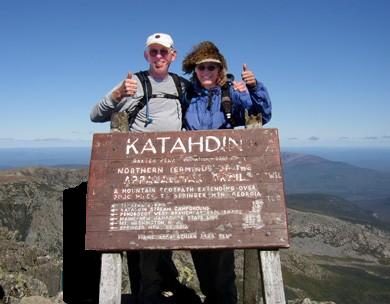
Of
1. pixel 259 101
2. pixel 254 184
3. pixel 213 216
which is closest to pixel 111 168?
pixel 213 216

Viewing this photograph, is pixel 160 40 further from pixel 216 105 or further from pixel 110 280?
pixel 110 280

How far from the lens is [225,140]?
7.68 meters

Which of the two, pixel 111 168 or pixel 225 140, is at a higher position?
pixel 225 140

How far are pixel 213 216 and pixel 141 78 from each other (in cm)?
331

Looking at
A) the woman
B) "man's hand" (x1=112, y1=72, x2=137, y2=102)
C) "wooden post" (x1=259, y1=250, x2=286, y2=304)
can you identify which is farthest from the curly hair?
"wooden post" (x1=259, y1=250, x2=286, y2=304)

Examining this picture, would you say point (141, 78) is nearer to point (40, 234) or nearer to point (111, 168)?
point (111, 168)

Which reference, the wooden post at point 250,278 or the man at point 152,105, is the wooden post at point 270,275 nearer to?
the man at point 152,105

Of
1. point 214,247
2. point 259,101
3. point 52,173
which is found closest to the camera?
point 214,247

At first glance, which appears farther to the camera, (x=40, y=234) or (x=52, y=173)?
(x=52, y=173)

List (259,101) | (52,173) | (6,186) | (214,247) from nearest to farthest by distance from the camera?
(214,247), (259,101), (6,186), (52,173)

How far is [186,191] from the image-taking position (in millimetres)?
7285

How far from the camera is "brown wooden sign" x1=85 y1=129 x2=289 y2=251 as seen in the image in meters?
6.96

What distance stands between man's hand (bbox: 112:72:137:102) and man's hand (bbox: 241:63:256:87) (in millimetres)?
2049

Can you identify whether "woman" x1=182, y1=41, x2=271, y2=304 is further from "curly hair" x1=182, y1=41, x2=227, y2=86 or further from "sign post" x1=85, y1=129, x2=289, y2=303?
"sign post" x1=85, y1=129, x2=289, y2=303
